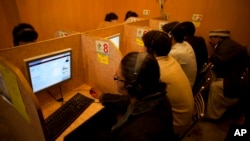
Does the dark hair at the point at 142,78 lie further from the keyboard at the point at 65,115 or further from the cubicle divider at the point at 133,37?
the cubicle divider at the point at 133,37

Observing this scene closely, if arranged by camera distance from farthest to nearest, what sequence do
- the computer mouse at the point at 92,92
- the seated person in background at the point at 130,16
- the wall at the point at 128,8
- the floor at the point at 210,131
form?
the seated person in background at the point at 130,16 → the wall at the point at 128,8 → the floor at the point at 210,131 → the computer mouse at the point at 92,92

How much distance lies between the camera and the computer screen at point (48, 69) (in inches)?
46.9

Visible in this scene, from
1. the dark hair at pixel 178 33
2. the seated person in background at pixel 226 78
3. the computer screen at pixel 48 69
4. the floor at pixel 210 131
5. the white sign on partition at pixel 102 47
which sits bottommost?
the floor at pixel 210 131

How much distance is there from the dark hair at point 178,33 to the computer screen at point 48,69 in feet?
3.96

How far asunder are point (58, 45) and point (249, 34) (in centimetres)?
287

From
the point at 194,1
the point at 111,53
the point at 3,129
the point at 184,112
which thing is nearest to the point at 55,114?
the point at 111,53

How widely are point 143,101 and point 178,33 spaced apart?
135 cm

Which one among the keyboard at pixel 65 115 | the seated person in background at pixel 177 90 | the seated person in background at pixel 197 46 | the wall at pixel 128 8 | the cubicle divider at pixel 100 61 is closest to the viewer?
the keyboard at pixel 65 115

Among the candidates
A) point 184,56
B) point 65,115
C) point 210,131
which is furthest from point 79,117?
point 210,131

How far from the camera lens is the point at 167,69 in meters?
1.38

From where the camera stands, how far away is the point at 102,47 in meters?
1.51

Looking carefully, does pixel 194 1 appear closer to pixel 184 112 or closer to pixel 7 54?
pixel 184 112

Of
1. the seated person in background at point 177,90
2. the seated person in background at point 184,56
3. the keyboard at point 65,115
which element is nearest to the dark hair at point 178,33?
the seated person in background at point 184,56

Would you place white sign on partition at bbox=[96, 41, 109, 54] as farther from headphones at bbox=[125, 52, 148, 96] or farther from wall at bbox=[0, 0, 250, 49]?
wall at bbox=[0, 0, 250, 49]
